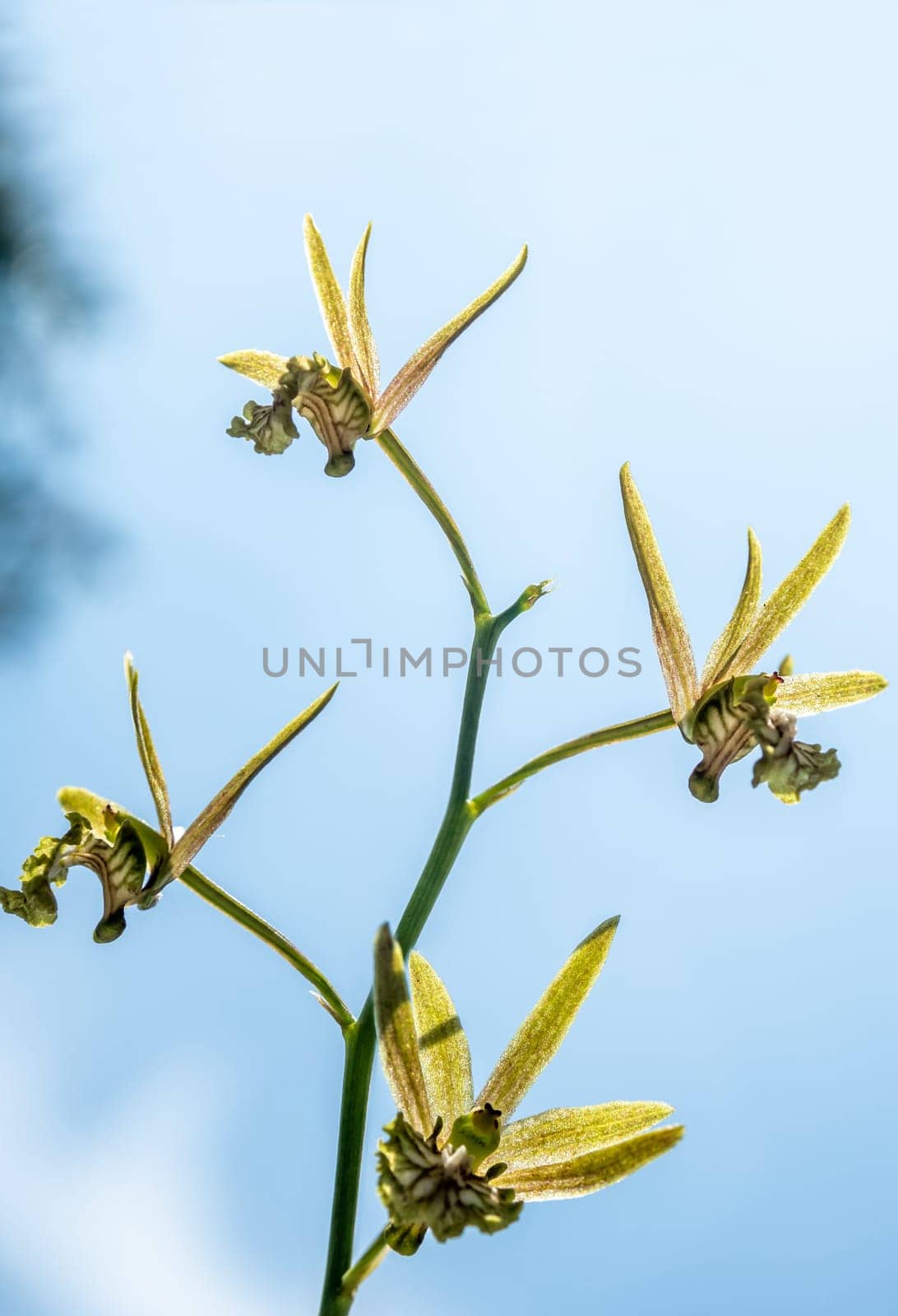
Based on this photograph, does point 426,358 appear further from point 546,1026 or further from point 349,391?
point 546,1026

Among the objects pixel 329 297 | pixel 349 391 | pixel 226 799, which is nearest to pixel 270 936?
pixel 226 799

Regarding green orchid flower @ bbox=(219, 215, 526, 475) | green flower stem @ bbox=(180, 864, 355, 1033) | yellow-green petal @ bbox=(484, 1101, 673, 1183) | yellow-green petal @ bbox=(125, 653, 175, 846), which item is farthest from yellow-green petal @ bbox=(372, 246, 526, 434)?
yellow-green petal @ bbox=(484, 1101, 673, 1183)

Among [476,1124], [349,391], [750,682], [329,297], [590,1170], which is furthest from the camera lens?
[329,297]

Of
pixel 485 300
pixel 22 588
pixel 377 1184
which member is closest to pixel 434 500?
pixel 485 300

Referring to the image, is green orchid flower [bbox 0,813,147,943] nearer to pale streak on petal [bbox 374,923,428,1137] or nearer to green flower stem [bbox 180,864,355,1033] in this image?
green flower stem [bbox 180,864,355,1033]

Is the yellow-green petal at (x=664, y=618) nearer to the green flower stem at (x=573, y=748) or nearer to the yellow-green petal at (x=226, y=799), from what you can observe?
the green flower stem at (x=573, y=748)

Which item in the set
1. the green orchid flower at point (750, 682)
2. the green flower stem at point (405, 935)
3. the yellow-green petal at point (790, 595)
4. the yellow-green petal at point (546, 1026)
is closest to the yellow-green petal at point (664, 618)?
the green orchid flower at point (750, 682)
